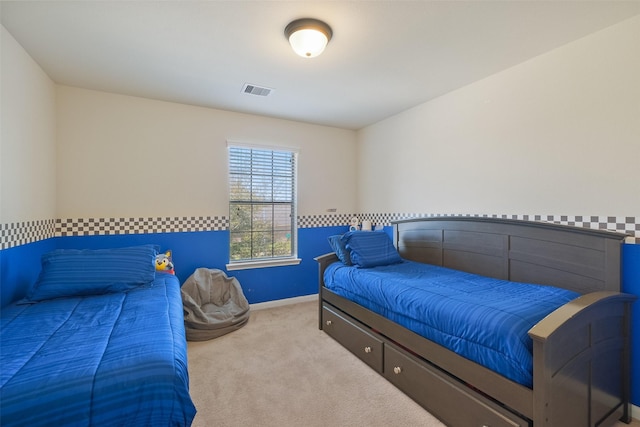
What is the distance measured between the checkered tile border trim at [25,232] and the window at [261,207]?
175 centimetres

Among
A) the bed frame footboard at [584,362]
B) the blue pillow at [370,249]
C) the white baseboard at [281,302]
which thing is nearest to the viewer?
the bed frame footboard at [584,362]

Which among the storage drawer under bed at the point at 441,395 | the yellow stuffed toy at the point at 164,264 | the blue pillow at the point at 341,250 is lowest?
the storage drawer under bed at the point at 441,395

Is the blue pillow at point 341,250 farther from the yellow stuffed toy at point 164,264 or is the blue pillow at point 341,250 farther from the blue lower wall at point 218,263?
the yellow stuffed toy at point 164,264

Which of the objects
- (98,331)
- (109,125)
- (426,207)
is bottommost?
(98,331)

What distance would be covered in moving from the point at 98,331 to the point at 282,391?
1.27 m

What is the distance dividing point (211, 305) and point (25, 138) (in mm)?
2259

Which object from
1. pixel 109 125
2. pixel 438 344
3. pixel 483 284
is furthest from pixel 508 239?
pixel 109 125

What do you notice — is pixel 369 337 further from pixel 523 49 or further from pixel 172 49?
pixel 172 49

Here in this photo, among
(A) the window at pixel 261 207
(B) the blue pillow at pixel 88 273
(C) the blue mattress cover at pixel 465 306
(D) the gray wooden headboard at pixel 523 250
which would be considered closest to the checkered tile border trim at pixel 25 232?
(B) the blue pillow at pixel 88 273

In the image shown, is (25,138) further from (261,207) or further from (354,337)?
(354,337)

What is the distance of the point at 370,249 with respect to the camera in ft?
9.93

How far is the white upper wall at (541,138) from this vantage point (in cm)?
196

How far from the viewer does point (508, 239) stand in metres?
2.51

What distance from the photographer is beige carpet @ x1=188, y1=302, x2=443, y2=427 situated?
185cm
